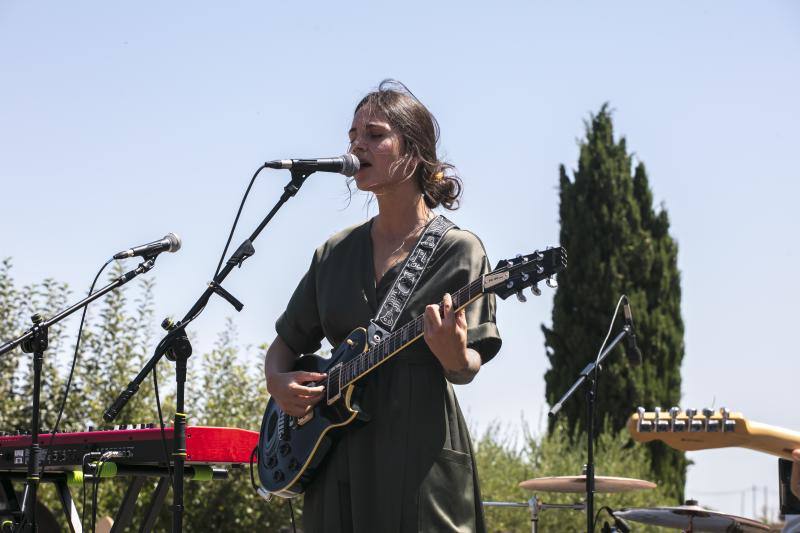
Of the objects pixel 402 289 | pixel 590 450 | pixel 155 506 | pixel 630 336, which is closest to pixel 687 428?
pixel 402 289

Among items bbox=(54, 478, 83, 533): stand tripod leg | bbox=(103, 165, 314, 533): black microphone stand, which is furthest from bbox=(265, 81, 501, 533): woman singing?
bbox=(54, 478, 83, 533): stand tripod leg

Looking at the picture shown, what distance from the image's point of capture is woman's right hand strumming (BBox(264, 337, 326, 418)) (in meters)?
3.89

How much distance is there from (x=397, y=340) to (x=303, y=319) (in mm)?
650

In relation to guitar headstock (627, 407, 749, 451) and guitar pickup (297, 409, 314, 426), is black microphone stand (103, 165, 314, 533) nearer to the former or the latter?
guitar pickup (297, 409, 314, 426)

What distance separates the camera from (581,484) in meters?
7.17

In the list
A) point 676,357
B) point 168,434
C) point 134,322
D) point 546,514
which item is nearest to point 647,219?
point 676,357

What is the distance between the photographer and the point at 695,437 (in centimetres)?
368

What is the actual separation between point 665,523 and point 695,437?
3.24 metres

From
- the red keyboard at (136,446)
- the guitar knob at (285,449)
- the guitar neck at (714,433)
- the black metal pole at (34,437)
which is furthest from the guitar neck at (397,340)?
the red keyboard at (136,446)

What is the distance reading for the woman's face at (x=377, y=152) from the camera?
3953mm

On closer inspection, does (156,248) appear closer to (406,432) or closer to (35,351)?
(35,351)

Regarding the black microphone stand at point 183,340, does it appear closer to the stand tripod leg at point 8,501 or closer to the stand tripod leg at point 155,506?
the stand tripod leg at point 155,506

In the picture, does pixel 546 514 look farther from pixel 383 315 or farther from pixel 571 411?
Answer: pixel 383 315

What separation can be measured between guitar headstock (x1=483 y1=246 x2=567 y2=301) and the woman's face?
58 cm
